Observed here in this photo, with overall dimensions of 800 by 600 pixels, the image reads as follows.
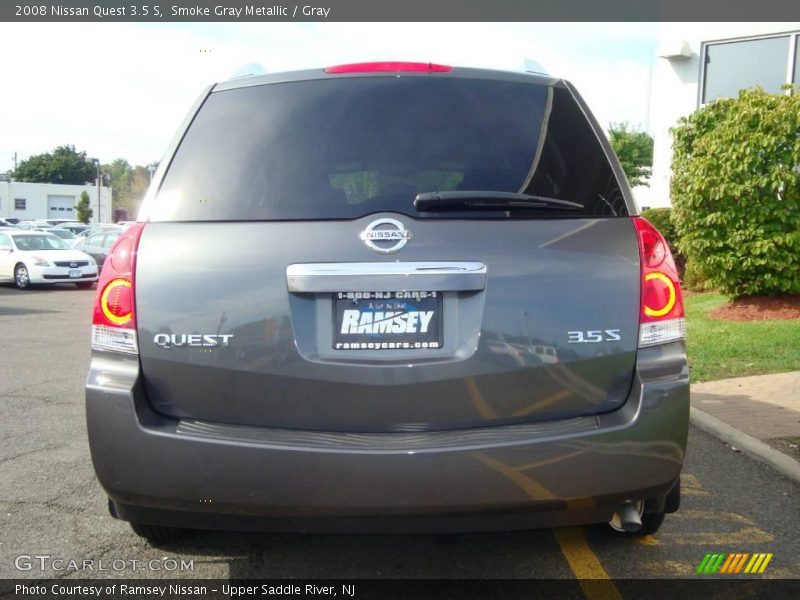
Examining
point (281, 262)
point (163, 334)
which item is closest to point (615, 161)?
point (281, 262)

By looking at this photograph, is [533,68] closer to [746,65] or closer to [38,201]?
[746,65]

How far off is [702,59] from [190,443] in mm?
Answer: 17480

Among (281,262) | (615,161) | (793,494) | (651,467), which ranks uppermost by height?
(615,161)

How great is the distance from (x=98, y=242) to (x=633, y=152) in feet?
89.7

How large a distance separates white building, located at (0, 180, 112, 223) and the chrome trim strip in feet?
294

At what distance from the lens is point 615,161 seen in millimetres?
3037

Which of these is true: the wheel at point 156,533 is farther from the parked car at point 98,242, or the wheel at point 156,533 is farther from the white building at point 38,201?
the white building at point 38,201

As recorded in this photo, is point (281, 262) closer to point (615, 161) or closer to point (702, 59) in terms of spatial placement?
point (615, 161)

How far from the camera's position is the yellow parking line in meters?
3.11

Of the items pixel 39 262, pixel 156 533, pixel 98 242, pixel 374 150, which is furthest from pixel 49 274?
pixel 374 150

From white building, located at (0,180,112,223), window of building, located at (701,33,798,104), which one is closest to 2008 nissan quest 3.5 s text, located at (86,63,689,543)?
window of building, located at (701,33,798,104)

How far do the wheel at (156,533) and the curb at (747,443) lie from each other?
2.97m

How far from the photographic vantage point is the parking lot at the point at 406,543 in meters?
3.29

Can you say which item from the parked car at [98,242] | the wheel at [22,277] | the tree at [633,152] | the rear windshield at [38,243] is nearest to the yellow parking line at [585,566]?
the wheel at [22,277]
